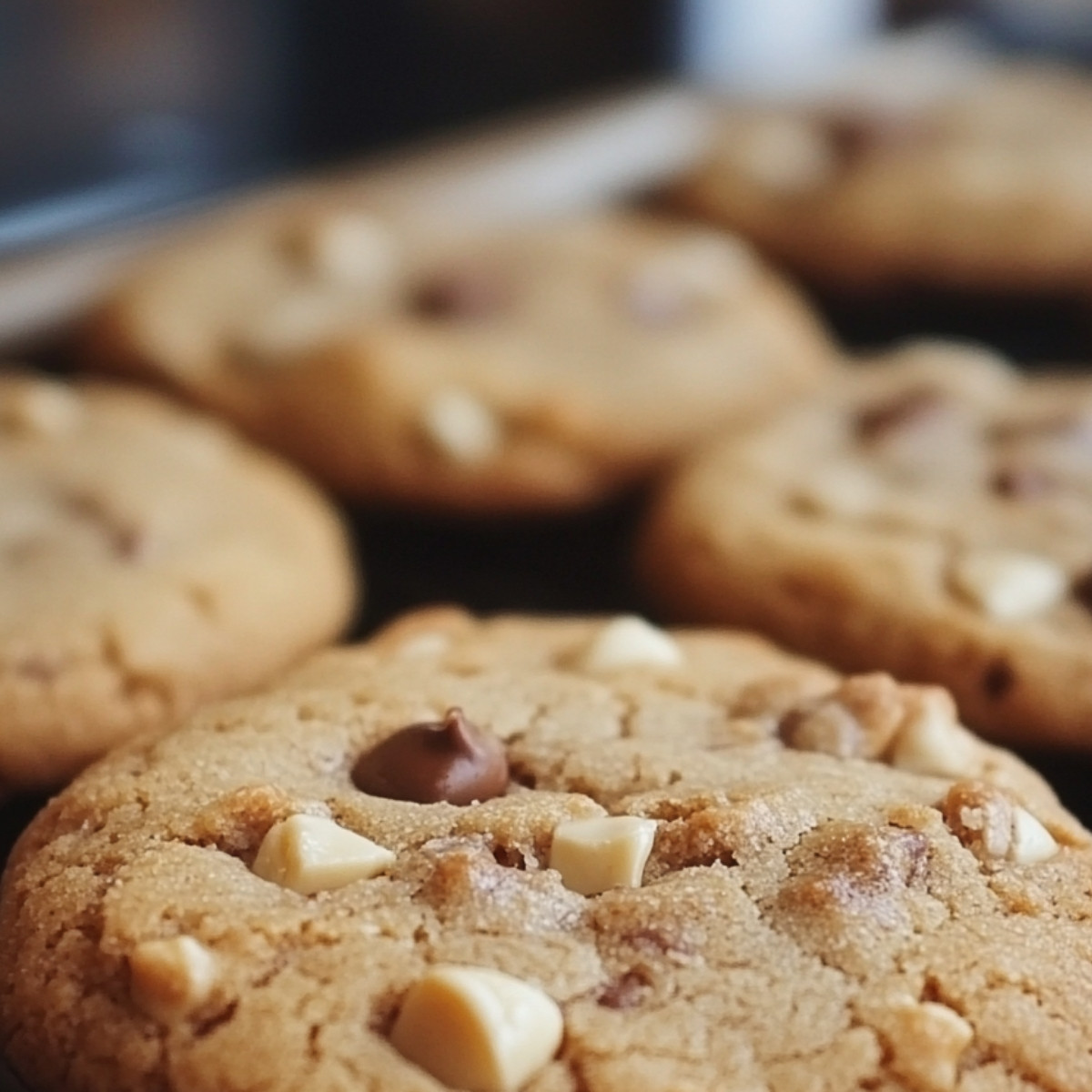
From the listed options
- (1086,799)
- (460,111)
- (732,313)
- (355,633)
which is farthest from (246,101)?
(1086,799)

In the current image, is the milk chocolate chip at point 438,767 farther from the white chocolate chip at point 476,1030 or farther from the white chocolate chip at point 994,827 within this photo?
the white chocolate chip at point 994,827

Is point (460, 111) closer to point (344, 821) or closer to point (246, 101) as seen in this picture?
point (246, 101)

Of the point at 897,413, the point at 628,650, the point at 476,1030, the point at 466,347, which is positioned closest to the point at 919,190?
the point at 897,413

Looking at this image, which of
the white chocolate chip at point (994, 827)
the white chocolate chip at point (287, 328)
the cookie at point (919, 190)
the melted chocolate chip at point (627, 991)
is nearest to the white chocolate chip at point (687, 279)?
the cookie at point (919, 190)

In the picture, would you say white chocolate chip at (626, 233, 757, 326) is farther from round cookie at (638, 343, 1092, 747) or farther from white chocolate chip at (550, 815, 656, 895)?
white chocolate chip at (550, 815, 656, 895)

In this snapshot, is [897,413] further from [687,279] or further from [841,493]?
[687,279]

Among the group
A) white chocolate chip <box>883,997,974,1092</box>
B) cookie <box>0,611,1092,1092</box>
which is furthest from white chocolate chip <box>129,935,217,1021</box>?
white chocolate chip <box>883,997,974,1092</box>

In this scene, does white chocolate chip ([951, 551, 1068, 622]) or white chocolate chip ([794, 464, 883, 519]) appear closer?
white chocolate chip ([951, 551, 1068, 622])

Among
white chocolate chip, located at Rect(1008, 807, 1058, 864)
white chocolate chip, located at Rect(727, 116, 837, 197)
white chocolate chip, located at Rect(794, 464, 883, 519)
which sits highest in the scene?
white chocolate chip, located at Rect(727, 116, 837, 197)
